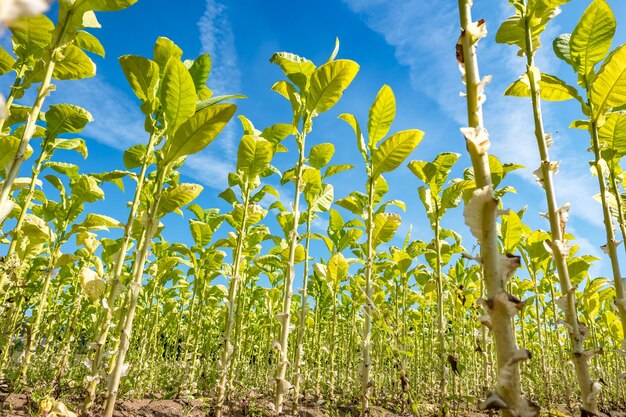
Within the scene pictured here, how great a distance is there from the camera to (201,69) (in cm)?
359

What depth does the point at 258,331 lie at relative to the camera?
12.5 meters

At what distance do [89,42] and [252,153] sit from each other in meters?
2.04

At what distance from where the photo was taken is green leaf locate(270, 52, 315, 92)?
4391 millimetres

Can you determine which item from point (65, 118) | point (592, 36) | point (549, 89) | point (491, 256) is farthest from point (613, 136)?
point (65, 118)

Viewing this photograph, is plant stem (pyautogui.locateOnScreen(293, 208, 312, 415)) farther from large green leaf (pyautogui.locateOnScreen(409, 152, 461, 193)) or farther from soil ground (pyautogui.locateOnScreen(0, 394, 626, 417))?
large green leaf (pyautogui.locateOnScreen(409, 152, 461, 193))

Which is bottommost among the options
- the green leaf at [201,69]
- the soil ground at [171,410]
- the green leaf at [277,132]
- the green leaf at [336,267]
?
the soil ground at [171,410]

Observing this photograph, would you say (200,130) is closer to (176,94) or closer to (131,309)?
(176,94)

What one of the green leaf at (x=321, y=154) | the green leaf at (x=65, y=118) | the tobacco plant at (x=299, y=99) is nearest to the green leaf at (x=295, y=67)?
the tobacco plant at (x=299, y=99)

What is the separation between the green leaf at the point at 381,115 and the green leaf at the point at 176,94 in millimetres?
2425

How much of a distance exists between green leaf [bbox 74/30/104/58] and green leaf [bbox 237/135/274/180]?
1693 mm

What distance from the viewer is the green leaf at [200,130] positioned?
2557mm

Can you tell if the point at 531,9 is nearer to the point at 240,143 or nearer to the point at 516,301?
the point at 516,301

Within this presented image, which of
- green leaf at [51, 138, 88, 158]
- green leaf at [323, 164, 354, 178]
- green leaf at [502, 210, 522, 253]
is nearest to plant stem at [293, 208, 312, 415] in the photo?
green leaf at [323, 164, 354, 178]

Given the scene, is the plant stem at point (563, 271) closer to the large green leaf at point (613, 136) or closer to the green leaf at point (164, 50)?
the large green leaf at point (613, 136)
